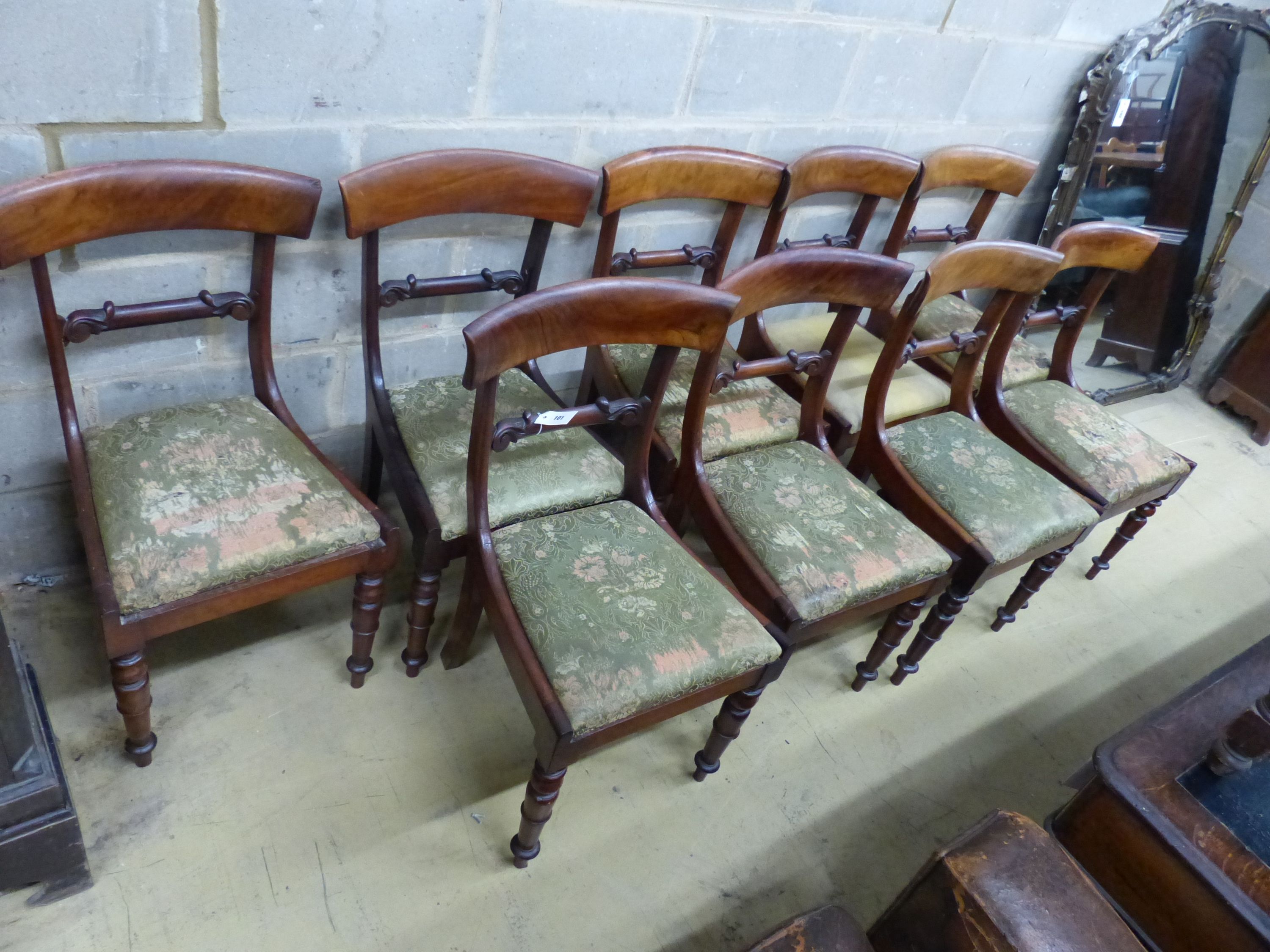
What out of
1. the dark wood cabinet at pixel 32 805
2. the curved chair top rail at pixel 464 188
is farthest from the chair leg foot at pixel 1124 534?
the dark wood cabinet at pixel 32 805

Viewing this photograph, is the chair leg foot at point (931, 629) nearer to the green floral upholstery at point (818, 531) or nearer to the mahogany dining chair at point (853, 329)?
the green floral upholstery at point (818, 531)

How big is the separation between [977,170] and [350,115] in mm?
1574

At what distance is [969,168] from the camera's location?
2133mm

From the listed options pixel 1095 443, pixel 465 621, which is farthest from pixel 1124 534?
pixel 465 621

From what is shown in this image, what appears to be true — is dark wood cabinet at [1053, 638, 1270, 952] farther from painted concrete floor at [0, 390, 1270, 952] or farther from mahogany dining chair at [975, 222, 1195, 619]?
mahogany dining chair at [975, 222, 1195, 619]

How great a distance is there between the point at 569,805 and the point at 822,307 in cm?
154

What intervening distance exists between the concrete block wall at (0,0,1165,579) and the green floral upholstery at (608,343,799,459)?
25 centimetres

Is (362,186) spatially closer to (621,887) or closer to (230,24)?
(230,24)

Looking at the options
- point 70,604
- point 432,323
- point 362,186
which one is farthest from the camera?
point 432,323

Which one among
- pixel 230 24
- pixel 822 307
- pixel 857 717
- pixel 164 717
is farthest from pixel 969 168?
pixel 164 717

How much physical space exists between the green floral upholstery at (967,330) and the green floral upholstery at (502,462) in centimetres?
109

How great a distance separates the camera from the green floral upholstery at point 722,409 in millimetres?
1687

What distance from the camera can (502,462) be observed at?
1.47 m

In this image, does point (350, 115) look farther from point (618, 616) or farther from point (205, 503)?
point (618, 616)
